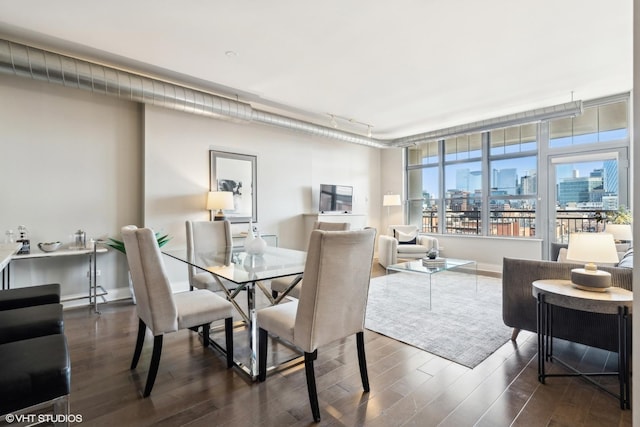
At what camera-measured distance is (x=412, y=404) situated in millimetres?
1935

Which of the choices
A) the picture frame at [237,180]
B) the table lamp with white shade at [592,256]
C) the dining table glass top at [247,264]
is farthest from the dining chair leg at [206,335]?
the table lamp with white shade at [592,256]

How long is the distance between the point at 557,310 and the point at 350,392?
1710 mm

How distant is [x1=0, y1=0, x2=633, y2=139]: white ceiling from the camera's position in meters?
2.60

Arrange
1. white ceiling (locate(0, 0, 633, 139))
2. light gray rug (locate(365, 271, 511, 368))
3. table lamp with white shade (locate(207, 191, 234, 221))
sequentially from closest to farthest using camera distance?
white ceiling (locate(0, 0, 633, 139)), light gray rug (locate(365, 271, 511, 368)), table lamp with white shade (locate(207, 191, 234, 221))

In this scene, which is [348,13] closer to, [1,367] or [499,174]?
[1,367]

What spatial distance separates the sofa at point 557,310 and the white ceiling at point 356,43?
211cm

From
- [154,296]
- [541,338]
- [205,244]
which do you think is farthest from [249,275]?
[541,338]

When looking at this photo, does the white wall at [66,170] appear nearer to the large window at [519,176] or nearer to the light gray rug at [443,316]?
the light gray rug at [443,316]

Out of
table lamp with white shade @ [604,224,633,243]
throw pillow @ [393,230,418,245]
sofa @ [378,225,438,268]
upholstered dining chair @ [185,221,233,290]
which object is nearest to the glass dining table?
upholstered dining chair @ [185,221,233,290]

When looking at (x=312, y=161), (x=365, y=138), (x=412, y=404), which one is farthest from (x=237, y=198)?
(x=412, y=404)

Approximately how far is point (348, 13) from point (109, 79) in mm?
2575

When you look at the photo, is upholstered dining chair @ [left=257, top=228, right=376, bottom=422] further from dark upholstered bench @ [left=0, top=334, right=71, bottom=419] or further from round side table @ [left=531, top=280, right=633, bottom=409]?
round side table @ [left=531, top=280, right=633, bottom=409]

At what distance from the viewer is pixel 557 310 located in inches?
95.8

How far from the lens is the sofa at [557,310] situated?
7.39ft
